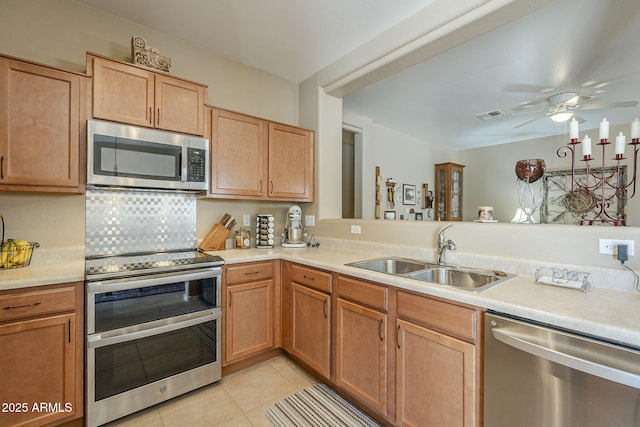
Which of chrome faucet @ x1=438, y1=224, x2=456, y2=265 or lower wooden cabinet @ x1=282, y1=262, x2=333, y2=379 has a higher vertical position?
chrome faucet @ x1=438, y1=224, x2=456, y2=265

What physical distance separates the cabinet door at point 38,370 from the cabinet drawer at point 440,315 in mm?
1815

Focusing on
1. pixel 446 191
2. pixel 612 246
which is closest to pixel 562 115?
pixel 446 191

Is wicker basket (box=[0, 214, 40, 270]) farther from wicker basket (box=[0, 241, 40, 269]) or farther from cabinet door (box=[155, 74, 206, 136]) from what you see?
cabinet door (box=[155, 74, 206, 136])

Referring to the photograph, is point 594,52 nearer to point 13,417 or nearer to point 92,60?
point 92,60

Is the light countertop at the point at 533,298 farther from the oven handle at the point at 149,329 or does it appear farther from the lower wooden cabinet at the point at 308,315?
the oven handle at the point at 149,329

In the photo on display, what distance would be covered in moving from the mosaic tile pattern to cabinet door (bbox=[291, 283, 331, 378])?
1108 millimetres

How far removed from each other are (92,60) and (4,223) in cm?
118

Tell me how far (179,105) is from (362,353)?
2169mm

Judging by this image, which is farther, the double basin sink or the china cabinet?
the china cabinet

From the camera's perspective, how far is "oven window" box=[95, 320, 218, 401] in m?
1.68

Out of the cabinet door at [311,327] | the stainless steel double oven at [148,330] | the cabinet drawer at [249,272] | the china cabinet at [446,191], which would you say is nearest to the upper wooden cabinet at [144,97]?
the stainless steel double oven at [148,330]

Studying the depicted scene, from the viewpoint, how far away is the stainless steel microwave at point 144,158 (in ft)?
6.10

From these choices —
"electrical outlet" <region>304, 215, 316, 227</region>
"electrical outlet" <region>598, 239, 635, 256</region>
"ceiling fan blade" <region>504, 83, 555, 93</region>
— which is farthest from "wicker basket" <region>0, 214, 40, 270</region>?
"ceiling fan blade" <region>504, 83, 555, 93</region>

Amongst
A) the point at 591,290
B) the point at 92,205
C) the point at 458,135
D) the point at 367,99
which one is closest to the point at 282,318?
the point at 92,205
